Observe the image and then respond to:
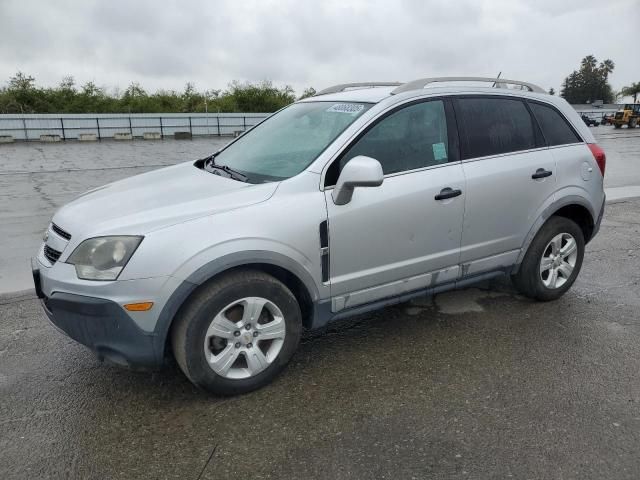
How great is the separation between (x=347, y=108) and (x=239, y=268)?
140 cm

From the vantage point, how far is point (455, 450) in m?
2.52

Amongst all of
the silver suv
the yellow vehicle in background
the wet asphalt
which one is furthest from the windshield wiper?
the yellow vehicle in background

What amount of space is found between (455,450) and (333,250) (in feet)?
4.12

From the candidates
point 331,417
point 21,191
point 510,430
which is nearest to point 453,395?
point 510,430

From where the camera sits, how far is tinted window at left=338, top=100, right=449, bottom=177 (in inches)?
129

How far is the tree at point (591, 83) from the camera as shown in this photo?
99250mm

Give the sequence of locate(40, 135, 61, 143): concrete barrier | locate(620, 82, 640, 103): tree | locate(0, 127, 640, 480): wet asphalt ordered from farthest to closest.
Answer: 1. locate(620, 82, 640, 103): tree
2. locate(40, 135, 61, 143): concrete barrier
3. locate(0, 127, 640, 480): wet asphalt

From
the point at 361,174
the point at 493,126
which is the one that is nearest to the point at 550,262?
the point at 493,126

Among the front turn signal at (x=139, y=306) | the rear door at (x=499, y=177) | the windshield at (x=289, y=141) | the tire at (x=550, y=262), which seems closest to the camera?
the front turn signal at (x=139, y=306)

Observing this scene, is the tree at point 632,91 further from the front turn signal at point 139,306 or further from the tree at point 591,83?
the front turn signal at point 139,306

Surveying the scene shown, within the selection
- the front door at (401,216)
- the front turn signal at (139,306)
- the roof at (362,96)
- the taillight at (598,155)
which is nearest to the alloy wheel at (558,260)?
the taillight at (598,155)

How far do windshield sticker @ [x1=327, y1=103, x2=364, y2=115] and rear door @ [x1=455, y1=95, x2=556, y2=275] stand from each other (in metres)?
0.76

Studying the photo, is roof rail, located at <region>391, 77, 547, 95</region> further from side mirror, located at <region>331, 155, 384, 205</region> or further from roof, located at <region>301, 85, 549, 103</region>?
side mirror, located at <region>331, 155, 384, 205</region>

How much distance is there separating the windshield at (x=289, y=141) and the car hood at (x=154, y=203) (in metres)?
0.24
